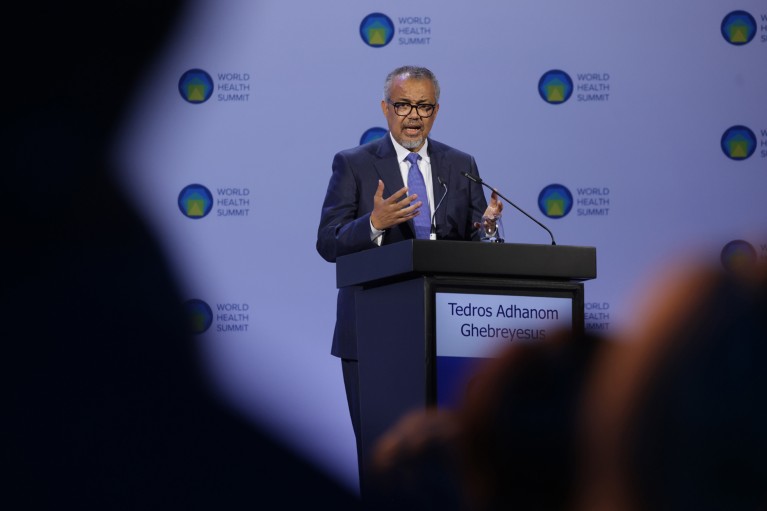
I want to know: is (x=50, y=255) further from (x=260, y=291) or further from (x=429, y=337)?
(x=260, y=291)

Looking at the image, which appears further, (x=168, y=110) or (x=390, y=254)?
(x=390, y=254)

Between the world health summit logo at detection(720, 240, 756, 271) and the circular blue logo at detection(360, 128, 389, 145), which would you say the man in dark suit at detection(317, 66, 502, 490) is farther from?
the world health summit logo at detection(720, 240, 756, 271)

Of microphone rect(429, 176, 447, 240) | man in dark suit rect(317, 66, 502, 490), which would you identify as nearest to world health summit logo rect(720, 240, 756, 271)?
microphone rect(429, 176, 447, 240)

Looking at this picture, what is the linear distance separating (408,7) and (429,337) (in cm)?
223

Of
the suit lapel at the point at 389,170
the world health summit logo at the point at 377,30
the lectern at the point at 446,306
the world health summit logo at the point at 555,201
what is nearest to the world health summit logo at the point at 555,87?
the world health summit logo at the point at 555,201

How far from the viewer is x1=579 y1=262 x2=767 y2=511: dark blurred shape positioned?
1.75 ft

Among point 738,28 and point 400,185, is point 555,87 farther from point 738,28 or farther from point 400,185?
point 400,185

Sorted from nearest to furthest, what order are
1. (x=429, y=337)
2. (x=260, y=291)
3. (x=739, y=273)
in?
1. (x=739, y=273)
2. (x=429, y=337)
3. (x=260, y=291)

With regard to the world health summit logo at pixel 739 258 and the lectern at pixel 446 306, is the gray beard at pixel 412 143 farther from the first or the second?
the world health summit logo at pixel 739 258

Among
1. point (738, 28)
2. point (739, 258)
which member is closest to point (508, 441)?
point (739, 258)

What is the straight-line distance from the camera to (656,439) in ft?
1.87

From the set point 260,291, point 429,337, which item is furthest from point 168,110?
point 260,291

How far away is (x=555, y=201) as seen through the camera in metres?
4.31

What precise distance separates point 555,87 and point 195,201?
4.75 ft
